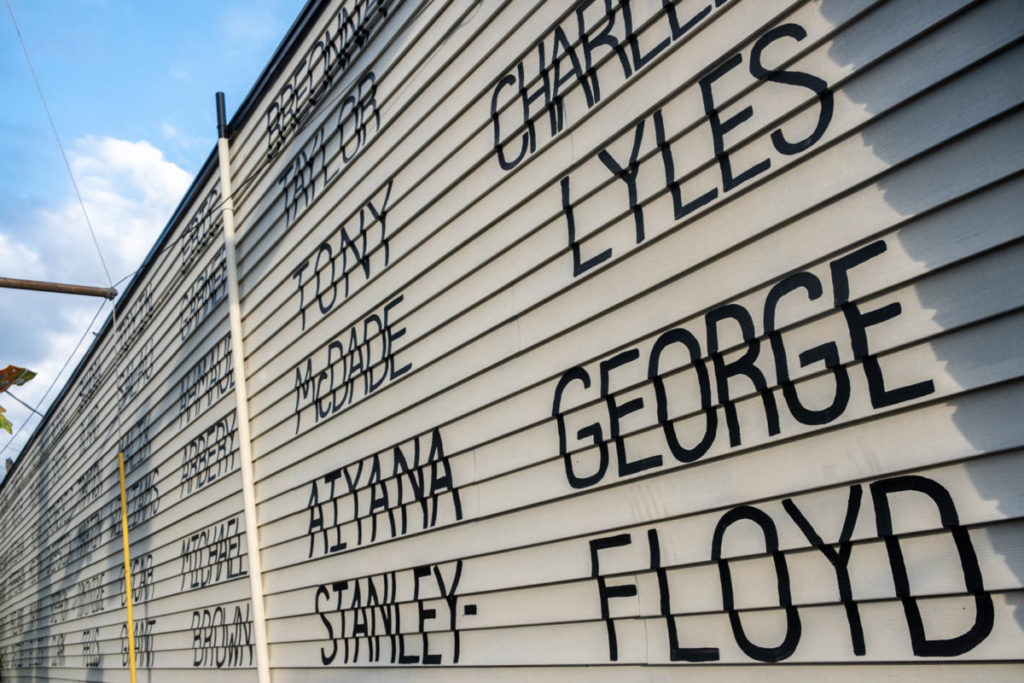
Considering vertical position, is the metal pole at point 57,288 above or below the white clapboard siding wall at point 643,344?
above

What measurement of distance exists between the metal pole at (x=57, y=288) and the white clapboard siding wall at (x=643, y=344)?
11.0 feet

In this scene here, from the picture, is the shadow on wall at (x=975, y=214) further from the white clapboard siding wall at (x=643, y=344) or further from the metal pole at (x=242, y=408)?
the metal pole at (x=242, y=408)

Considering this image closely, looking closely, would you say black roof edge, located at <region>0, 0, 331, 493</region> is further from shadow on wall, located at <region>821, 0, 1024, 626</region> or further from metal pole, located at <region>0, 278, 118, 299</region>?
shadow on wall, located at <region>821, 0, 1024, 626</region>

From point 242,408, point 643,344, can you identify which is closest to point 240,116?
point 242,408

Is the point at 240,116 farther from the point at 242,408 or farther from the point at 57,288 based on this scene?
the point at 57,288

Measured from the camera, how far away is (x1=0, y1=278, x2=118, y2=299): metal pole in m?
7.64

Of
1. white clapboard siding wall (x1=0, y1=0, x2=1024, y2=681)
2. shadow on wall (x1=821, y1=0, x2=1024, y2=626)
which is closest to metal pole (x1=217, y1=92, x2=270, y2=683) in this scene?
white clapboard siding wall (x1=0, y1=0, x2=1024, y2=681)

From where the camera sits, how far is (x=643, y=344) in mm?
2701

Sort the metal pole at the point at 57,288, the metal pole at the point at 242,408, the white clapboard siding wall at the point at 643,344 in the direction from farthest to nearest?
the metal pole at the point at 57,288 → the metal pole at the point at 242,408 → the white clapboard siding wall at the point at 643,344

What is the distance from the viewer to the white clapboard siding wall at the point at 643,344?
1.92 metres

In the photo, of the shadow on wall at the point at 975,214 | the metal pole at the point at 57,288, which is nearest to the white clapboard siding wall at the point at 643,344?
the shadow on wall at the point at 975,214

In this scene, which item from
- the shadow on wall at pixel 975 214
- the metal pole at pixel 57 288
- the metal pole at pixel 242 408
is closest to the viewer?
the shadow on wall at pixel 975 214

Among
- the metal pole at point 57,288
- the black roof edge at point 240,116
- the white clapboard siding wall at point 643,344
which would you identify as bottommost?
the white clapboard siding wall at point 643,344

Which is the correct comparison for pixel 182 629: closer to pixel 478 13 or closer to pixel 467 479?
pixel 467 479
